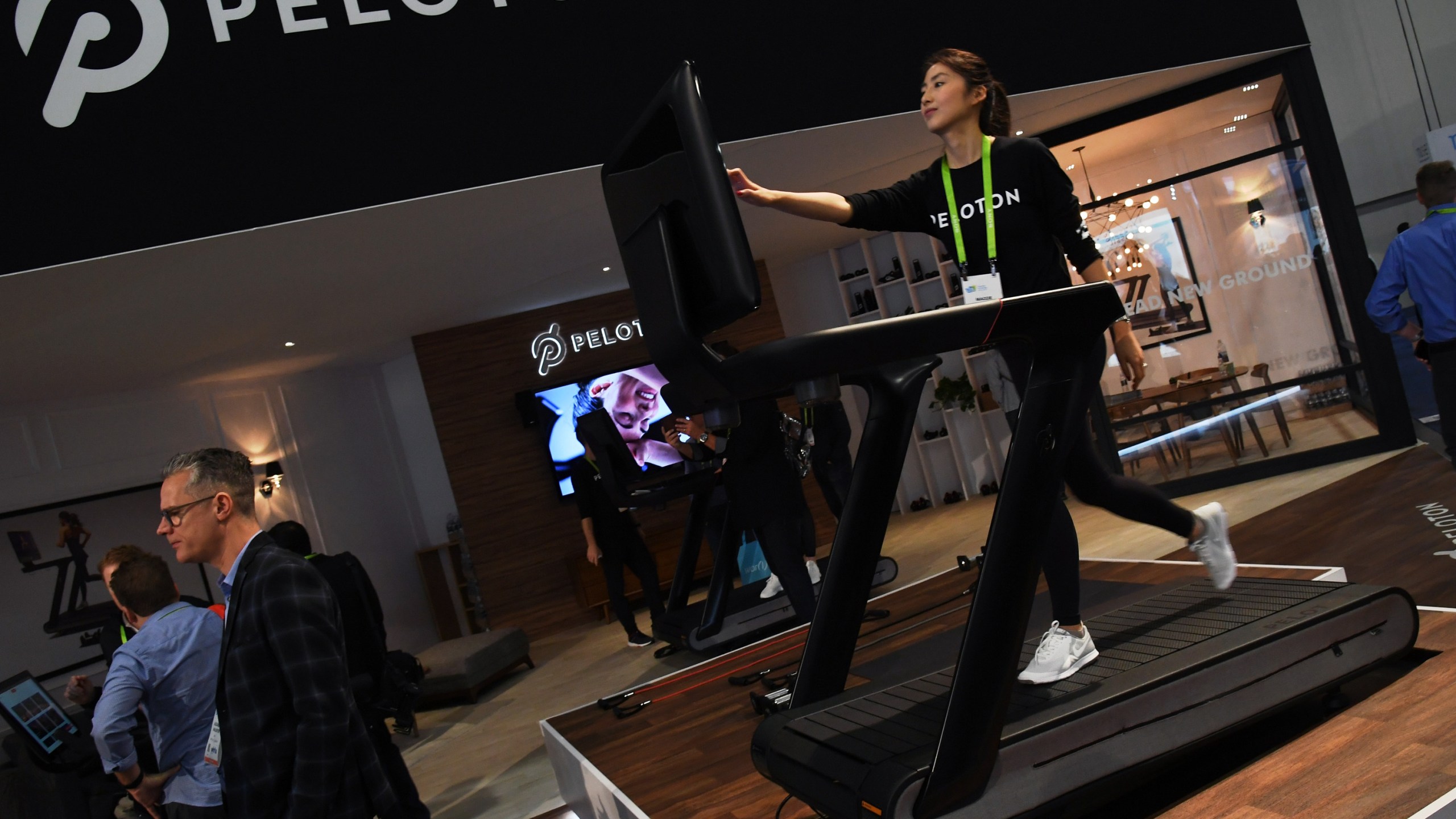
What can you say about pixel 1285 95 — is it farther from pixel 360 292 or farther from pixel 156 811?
pixel 156 811

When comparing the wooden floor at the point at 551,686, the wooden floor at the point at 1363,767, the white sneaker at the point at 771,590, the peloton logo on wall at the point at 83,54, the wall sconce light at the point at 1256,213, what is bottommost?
the wooden floor at the point at 551,686

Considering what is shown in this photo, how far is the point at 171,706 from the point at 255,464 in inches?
254

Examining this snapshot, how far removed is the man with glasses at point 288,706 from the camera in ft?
6.73

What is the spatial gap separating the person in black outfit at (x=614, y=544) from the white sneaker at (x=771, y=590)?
2.57 ft

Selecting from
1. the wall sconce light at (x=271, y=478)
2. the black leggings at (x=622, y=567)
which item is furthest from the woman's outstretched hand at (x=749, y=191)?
the wall sconce light at (x=271, y=478)

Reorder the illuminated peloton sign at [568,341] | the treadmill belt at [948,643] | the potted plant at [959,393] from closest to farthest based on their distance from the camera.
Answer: the treadmill belt at [948,643], the illuminated peloton sign at [568,341], the potted plant at [959,393]

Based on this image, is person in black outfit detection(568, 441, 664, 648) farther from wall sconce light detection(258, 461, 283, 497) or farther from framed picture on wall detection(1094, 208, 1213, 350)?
framed picture on wall detection(1094, 208, 1213, 350)

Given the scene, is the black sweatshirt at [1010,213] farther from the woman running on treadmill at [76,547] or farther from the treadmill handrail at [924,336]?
the woman running on treadmill at [76,547]

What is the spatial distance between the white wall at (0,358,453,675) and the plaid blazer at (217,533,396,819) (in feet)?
21.1

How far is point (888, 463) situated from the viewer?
220 cm

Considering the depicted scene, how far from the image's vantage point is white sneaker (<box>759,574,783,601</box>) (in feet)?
19.7

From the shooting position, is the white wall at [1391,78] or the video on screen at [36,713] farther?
the white wall at [1391,78]

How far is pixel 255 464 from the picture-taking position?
28.0ft

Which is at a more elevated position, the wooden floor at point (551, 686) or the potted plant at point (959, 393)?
the potted plant at point (959, 393)
